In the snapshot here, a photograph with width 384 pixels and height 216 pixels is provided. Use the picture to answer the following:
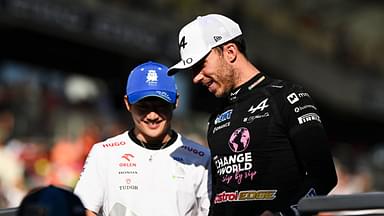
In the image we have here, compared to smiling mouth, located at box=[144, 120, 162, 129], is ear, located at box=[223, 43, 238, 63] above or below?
above

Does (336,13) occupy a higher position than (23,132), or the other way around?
(336,13)

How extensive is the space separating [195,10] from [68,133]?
336cm

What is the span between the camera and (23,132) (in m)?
14.9

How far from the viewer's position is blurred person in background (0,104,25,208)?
10.8 metres

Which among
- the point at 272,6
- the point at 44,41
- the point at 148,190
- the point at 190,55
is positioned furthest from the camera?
the point at 272,6

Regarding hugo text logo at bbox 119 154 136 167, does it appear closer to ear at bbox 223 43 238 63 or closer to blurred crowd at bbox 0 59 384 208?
ear at bbox 223 43 238 63

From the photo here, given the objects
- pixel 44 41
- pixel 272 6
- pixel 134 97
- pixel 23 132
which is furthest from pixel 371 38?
pixel 134 97

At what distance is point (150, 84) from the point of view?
576cm

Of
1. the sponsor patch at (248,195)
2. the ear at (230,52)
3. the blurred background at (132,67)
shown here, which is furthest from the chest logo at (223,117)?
the blurred background at (132,67)

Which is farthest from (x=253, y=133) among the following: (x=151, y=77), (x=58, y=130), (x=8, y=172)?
(x=58, y=130)

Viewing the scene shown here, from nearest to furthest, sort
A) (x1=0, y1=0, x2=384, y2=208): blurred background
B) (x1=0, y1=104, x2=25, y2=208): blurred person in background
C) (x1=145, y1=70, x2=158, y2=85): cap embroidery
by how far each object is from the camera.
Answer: (x1=145, y1=70, x2=158, y2=85): cap embroidery < (x1=0, y1=104, x2=25, y2=208): blurred person in background < (x1=0, y1=0, x2=384, y2=208): blurred background

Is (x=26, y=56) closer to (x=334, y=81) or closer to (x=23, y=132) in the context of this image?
(x=23, y=132)

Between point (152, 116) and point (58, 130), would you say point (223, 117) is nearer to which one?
point (152, 116)

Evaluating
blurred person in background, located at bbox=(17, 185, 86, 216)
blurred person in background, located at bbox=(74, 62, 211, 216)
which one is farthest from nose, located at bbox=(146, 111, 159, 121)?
blurred person in background, located at bbox=(17, 185, 86, 216)
